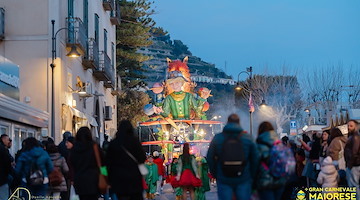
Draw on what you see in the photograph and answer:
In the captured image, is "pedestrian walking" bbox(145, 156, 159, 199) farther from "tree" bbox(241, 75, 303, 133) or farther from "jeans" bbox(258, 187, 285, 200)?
"tree" bbox(241, 75, 303, 133)

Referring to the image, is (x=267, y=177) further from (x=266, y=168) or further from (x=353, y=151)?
(x=353, y=151)

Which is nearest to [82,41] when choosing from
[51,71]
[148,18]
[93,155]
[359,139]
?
[51,71]

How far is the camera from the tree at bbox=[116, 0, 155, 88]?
2109 inches

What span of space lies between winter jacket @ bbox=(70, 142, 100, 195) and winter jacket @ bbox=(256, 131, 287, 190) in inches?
98.7

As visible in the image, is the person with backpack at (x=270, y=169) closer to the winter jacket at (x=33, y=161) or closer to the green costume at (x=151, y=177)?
the winter jacket at (x=33, y=161)

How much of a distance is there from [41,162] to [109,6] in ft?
95.9

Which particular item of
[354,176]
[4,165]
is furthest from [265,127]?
[4,165]

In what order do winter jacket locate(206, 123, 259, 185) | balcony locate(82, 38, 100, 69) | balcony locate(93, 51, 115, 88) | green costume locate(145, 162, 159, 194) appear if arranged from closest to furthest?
winter jacket locate(206, 123, 259, 185) → green costume locate(145, 162, 159, 194) → balcony locate(82, 38, 100, 69) → balcony locate(93, 51, 115, 88)

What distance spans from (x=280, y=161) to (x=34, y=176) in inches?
216

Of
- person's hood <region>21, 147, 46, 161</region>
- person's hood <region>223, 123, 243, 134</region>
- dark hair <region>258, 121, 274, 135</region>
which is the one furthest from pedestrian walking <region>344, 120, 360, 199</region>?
person's hood <region>21, 147, 46, 161</region>

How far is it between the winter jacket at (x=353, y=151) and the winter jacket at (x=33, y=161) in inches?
239

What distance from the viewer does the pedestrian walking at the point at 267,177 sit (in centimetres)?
1088

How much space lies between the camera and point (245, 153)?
10875 millimetres

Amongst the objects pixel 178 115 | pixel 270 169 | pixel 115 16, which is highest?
pixel 115 16
